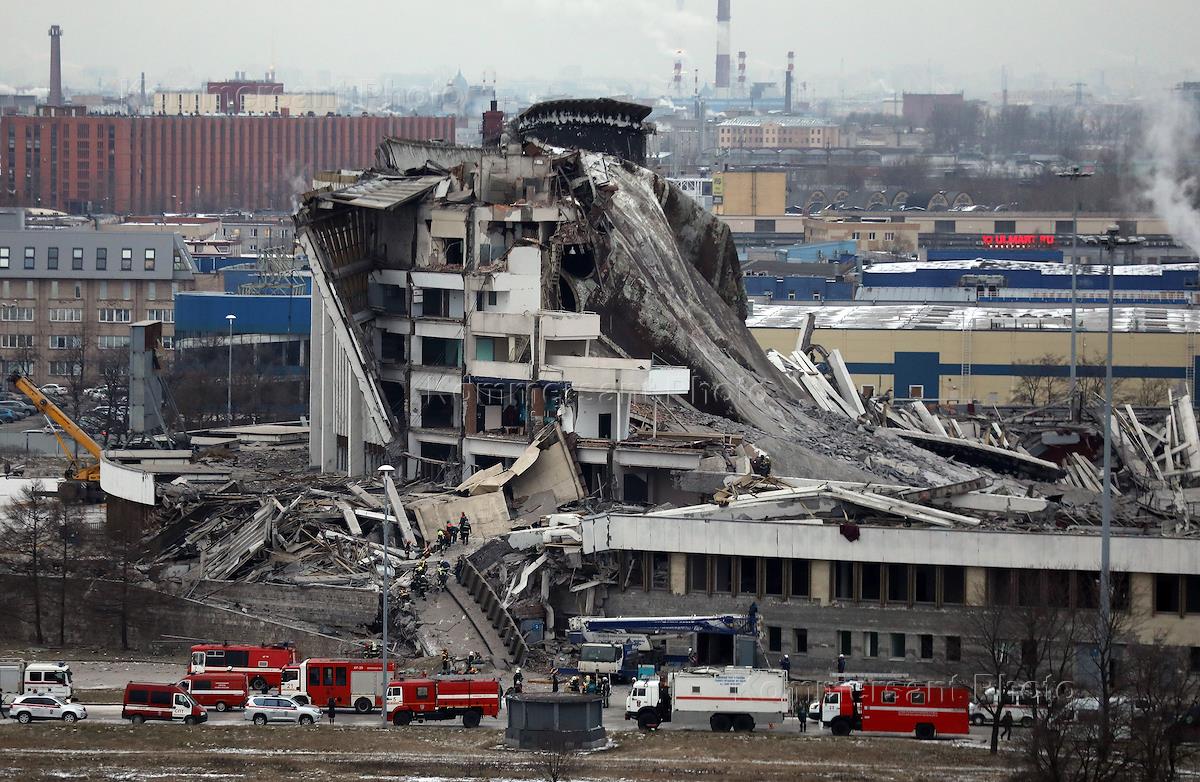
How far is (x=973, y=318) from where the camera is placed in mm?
125562

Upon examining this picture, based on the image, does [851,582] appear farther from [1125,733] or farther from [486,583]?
[1125,733]

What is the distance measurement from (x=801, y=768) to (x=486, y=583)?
17.4 m

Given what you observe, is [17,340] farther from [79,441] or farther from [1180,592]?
[1180,592]

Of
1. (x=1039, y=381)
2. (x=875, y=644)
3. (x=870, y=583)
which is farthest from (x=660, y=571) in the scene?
(x=1039, y=381)

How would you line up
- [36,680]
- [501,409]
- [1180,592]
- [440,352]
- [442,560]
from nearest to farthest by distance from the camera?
[36,680]
[1180,592]
[442,560]
[501,409]
[440,352]

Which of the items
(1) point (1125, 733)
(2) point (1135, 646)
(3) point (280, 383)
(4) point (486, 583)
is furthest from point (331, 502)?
(3) point (280, 383)

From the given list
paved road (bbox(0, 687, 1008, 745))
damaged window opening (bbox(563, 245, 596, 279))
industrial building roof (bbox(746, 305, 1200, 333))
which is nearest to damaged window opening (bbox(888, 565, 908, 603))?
paved road (bbox(0, 687, 1008, 745))

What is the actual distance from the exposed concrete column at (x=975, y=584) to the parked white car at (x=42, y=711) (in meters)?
20.1

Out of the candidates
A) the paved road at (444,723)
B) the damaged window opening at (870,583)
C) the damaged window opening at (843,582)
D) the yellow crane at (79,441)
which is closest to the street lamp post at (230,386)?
the yellow crane at (79,441)

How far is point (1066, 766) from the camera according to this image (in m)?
39.8

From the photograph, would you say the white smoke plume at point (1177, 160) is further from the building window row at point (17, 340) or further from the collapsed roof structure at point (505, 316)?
the collapsed roof structure at point (505, 316)

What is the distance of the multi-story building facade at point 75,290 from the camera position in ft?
429

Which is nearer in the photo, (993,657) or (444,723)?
(993,657)

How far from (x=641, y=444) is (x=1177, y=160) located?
10418 centimetres
